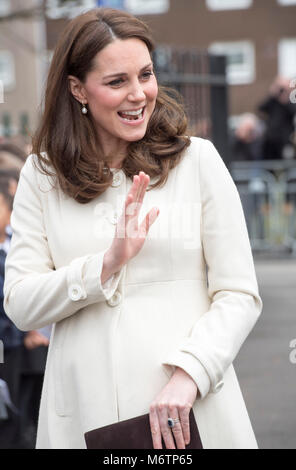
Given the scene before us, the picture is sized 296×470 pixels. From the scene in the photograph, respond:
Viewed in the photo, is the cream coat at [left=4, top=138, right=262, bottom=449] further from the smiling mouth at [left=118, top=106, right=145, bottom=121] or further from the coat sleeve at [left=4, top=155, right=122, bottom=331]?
the smiling mouth at [left=118, top=106, right=145, bottom=121]

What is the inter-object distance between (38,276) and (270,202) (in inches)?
340

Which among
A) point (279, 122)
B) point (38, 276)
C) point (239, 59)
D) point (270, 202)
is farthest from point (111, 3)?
point (239, 59)

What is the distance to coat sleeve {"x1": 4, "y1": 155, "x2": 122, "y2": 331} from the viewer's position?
2.02 metres

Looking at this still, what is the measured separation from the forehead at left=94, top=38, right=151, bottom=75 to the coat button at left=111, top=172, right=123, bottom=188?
0.27 metres

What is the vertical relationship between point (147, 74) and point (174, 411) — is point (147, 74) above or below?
above

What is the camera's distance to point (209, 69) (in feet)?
22.9

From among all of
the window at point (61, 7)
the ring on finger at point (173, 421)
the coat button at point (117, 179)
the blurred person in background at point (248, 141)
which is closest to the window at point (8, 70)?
the blurred person in background at point (248, 141)

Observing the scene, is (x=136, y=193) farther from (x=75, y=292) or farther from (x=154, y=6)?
(x=154, y=6)

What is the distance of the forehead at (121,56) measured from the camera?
2055 millimetres

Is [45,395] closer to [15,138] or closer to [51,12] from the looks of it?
[15,138]

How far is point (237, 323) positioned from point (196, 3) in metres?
27.0

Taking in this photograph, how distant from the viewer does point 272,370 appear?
5461 mm

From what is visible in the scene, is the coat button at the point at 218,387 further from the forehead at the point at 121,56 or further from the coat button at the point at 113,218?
the forehead at the point at 121,56
